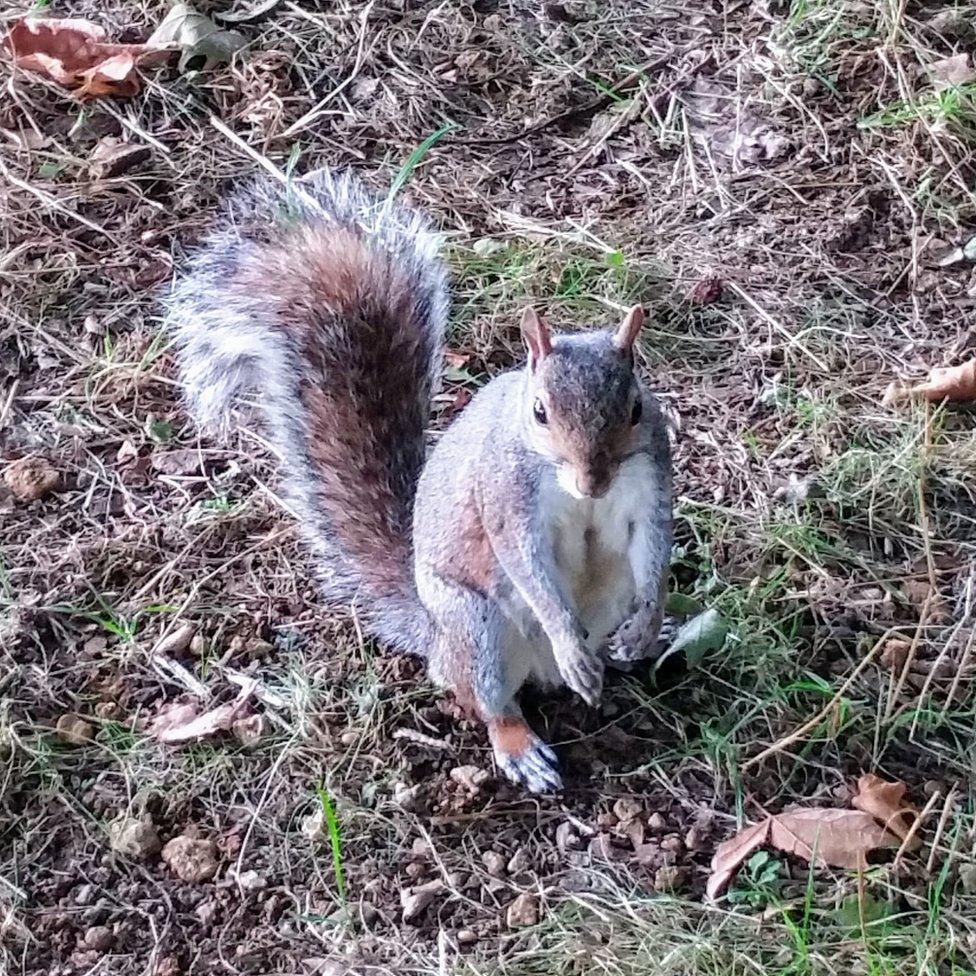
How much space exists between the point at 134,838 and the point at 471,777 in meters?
0.46

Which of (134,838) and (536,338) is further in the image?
(134,838)

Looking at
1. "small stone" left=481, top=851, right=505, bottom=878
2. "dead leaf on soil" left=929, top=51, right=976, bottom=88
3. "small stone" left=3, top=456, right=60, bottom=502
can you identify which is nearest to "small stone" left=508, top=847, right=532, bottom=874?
"small stone" left=481, top=851, right=505, bottom=878

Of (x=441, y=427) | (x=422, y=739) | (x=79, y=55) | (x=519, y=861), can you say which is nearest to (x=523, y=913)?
(x=519, y=861)

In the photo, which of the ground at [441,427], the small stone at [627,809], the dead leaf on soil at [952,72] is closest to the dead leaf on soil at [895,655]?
the ground at [441,427]

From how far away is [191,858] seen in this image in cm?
183

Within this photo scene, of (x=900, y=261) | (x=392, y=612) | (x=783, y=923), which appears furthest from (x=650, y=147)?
(x=783, y=923)

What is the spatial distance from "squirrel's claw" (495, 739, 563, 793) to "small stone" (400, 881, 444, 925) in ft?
0.60

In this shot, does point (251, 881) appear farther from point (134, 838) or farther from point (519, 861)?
point (519, 861)

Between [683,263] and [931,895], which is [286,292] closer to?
[683,263]

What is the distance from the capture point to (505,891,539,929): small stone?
1766mm

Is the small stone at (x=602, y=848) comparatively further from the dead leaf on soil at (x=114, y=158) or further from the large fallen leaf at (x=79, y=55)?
the large fallen leaf at (x=79, y=55)

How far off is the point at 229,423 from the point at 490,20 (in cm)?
121

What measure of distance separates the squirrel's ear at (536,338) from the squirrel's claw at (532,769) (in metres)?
0.56

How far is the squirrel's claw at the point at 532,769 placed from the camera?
189 cm
